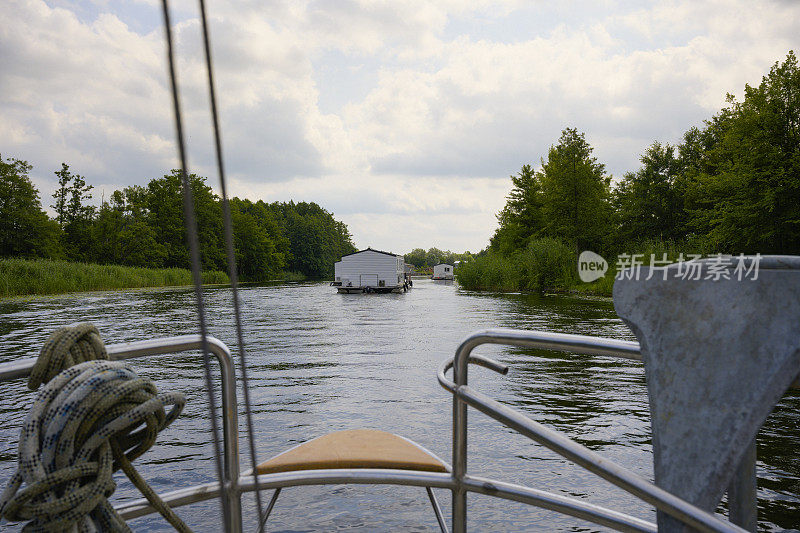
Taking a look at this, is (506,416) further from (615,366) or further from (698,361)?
(615,366)

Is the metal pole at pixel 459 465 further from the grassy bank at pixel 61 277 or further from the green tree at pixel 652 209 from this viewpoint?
the green tree at pixel 652 209

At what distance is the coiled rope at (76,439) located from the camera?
3.18ft

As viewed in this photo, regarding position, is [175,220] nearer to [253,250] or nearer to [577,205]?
[253,250]

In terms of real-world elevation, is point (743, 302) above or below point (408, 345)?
above

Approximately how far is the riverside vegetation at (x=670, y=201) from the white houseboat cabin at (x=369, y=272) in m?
6.73

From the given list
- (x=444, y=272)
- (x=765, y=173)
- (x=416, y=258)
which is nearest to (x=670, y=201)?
(x=765, y=173)

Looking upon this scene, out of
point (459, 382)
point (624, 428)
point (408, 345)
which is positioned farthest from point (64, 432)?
point (408, 345)

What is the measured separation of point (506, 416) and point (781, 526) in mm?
4548

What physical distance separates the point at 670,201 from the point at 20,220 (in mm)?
53596

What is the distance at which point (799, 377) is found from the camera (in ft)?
3.12

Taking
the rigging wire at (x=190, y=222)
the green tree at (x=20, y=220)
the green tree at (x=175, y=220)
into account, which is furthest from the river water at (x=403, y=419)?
the green tree at (x=175, y=220)

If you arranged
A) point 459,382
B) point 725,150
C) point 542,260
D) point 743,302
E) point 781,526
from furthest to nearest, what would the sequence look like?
point 542,260, point 725,150, point 781,526, point 459,382, point 743,302

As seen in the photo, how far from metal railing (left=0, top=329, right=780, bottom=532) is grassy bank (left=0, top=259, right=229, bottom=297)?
118 ft

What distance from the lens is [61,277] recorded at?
36.1 metres
